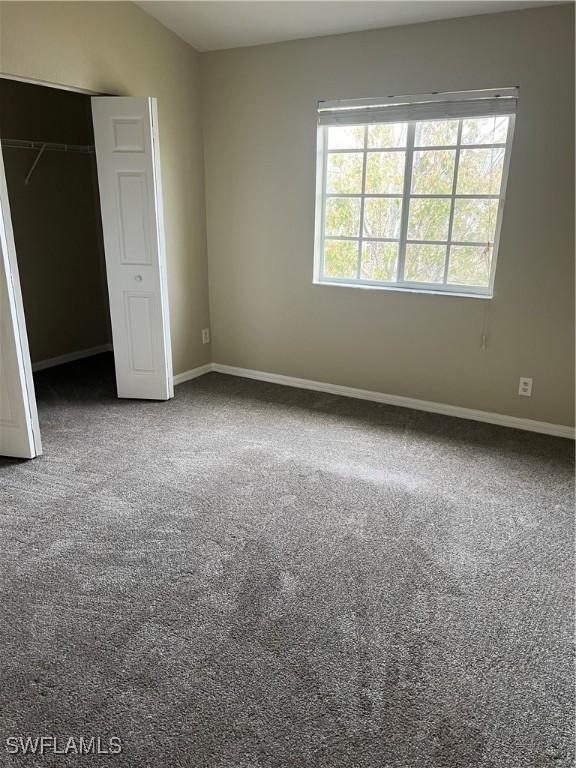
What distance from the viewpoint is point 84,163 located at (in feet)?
16.8

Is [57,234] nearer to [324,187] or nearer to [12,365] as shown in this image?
[12,365]

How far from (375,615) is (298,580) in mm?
344

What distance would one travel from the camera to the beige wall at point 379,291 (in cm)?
325

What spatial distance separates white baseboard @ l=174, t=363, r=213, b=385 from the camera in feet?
15.1

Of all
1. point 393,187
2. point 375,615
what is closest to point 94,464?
point 375,615

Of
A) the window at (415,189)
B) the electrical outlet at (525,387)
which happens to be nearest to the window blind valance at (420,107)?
the window at (415,189)

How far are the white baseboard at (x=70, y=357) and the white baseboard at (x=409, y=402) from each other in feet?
4.53

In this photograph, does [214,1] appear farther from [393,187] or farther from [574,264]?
[574,264]

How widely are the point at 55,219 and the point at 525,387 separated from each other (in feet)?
13.8

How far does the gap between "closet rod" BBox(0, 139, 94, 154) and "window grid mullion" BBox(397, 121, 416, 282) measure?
3.08 m

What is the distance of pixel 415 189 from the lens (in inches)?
148

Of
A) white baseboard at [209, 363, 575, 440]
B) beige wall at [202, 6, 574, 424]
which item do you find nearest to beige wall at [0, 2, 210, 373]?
beige wall at [202, 6, 574, 424]

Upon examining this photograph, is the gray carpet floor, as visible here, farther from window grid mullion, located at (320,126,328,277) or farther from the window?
window grid mullion, located at (320,126,328,277)

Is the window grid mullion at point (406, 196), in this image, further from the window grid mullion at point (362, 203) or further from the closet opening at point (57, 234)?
the closet opening at point (57, 234)
